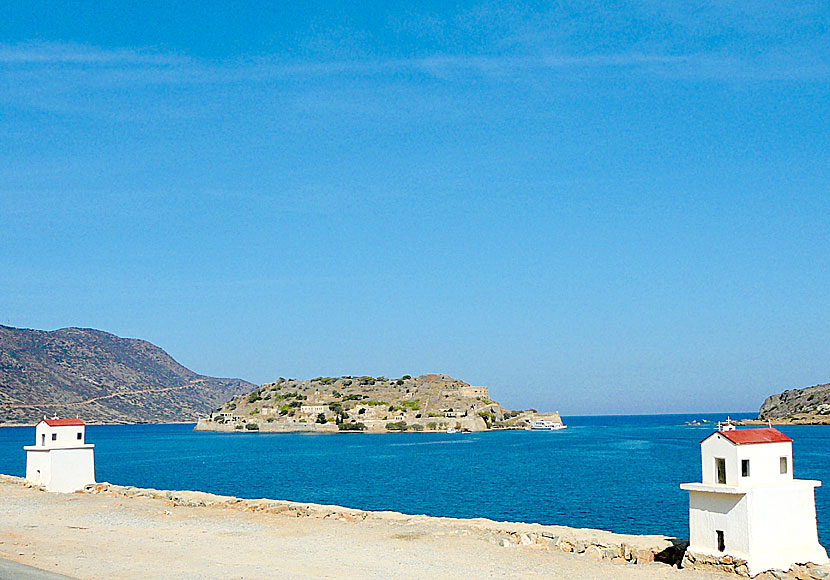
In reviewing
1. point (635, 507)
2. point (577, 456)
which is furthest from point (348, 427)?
point (635, 507)

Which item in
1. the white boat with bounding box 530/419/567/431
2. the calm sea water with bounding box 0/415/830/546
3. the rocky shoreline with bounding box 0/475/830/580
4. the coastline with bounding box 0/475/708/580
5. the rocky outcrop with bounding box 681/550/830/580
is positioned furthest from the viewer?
the white boat with bounding box 530/419/567/431

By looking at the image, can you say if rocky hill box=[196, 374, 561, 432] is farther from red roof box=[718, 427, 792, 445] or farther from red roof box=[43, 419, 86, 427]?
red roof box=[718, 427, 792, 445]

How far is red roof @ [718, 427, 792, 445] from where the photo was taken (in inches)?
637

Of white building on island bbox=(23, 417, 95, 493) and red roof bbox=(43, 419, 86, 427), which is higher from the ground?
red roof bbox=(43, 419, 86, 427)

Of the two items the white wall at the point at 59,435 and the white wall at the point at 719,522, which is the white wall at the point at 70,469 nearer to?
the white wall at the point at 59,435

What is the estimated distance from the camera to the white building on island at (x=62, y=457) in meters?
32.8

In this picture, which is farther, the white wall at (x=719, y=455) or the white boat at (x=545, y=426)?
the white boat at (x=545, y=426)

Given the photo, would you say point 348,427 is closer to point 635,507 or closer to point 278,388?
point 278,388

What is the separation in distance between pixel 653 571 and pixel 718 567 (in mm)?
1283

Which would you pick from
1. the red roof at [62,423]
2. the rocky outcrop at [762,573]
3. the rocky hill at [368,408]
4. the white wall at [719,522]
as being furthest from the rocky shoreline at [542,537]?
the rocky hill at [368,408]

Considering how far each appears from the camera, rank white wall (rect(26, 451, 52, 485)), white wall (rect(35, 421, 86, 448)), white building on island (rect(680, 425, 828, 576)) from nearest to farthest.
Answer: white building on island (rect(680, 425, 828, 576))
white wall (rect(26, 451, 52, 485))
white wall (rect(35, 421, 86, 448))

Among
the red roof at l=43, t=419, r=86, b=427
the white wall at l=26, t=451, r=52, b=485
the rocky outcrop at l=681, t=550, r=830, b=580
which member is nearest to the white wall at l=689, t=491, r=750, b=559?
the rocky outcrop at l=681, t=550, r=830, b=580

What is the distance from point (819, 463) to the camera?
63.3 meters

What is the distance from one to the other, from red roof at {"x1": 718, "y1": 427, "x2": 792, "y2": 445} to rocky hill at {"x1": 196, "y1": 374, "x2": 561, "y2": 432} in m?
137
